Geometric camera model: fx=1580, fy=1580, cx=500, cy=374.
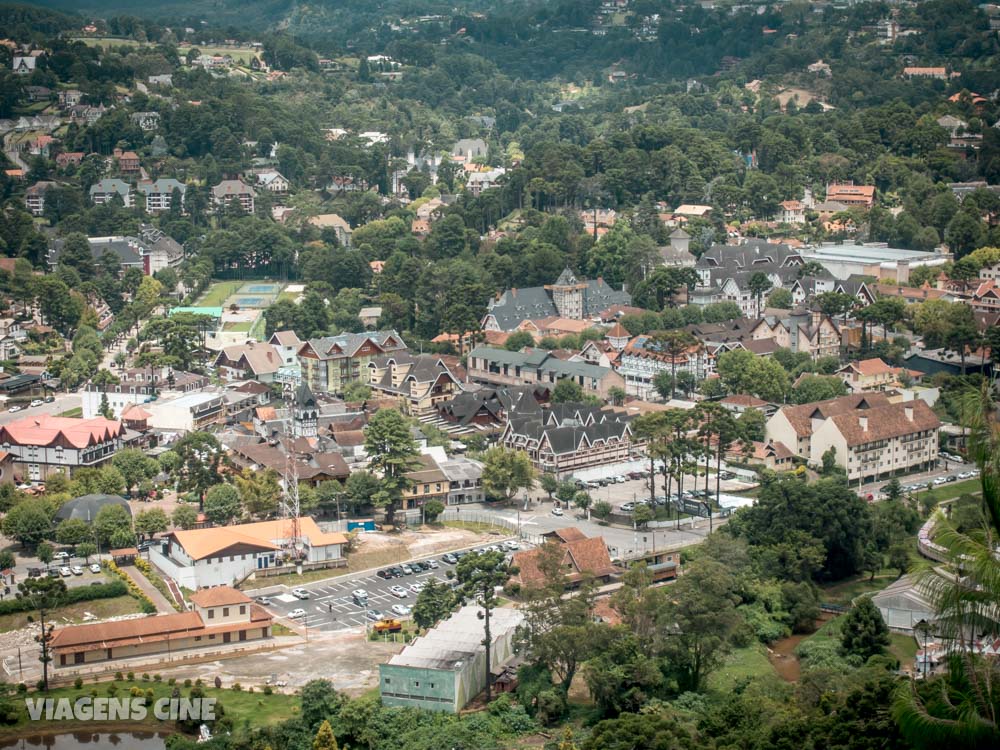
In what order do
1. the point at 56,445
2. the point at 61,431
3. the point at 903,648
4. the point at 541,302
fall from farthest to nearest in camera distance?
the point at 541,302, the point at 61,431, the point at 56,445, the point at 903,648

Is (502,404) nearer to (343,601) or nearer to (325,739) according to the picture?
(343,601)

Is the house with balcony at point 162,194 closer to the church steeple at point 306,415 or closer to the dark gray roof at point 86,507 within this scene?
the church steeple at point 306,415

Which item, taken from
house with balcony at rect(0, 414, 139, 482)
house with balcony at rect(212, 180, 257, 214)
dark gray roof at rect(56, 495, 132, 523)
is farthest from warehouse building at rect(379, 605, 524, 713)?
house with balcony at rect(212, 180, 257, 214)

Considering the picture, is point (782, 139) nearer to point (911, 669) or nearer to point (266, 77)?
point (266, 77)

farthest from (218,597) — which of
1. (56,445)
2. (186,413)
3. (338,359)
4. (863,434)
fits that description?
(338,359)

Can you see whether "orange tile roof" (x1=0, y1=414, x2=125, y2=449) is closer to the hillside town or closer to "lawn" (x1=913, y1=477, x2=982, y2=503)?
the hillside town
